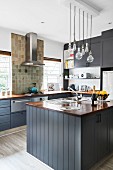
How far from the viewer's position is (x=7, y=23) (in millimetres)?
3752

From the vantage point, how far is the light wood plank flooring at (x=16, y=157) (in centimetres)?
232

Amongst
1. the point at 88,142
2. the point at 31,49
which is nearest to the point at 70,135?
the point at 88,142

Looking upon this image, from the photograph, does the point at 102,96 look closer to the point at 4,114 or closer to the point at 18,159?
the point at 18,159

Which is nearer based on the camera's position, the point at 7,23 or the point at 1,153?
the point at 1,153

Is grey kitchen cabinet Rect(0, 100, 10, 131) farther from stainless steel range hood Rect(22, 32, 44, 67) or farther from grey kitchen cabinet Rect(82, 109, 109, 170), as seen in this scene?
grey kitchen cabinet Rect(82, 109, 109, 170)

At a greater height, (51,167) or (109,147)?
(109,147)

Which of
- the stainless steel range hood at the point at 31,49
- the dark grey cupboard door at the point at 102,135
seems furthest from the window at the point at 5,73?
the dark grey cupboard door at the point at 102,135

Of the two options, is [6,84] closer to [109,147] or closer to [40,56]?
[40,56]

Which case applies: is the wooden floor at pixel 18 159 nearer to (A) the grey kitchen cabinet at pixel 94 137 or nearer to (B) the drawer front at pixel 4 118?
(A) the grey kitchen cabinet at pixel 94 137

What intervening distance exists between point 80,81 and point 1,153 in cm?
378

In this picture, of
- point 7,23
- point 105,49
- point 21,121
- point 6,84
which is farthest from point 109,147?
point 7,23

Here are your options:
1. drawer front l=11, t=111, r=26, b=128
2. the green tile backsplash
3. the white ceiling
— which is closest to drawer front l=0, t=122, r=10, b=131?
drawer front l=11, t=111, r=26, b=128

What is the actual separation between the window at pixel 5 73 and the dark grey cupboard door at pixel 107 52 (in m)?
2.78

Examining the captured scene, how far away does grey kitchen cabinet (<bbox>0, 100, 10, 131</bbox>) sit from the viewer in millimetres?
3570
